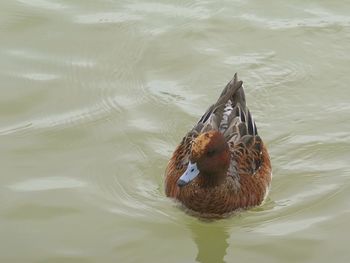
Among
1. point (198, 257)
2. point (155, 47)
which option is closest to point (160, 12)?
point (155, 47)

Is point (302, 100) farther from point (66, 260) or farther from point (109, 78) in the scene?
point (66, 260)

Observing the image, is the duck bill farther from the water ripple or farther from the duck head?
the water ripple

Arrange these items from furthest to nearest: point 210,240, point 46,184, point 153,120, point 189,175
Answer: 1. point 153,120
2. point 46,184
3. point 210,240
4. point 189,175

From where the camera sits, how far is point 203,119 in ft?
30.7

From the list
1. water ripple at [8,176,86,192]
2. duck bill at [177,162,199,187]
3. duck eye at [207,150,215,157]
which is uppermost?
duck eye at [207,150,215,157]

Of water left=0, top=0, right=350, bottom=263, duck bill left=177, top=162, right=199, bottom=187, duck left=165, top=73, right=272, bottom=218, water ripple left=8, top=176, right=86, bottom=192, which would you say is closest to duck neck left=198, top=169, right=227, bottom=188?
duck left=165, top=73, right=272, bottom=218

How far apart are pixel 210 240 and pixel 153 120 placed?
206 centimetres

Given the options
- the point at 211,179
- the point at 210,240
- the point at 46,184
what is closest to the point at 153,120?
the point at 46,184

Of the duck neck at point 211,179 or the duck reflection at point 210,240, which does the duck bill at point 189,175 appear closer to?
the duck neck at point 211,179

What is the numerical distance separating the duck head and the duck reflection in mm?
465

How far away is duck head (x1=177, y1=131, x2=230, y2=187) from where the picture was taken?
822 centimetres

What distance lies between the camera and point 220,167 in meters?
8.44

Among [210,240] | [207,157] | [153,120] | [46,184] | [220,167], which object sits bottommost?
[210,240]

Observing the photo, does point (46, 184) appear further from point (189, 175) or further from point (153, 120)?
point (153, 120)
